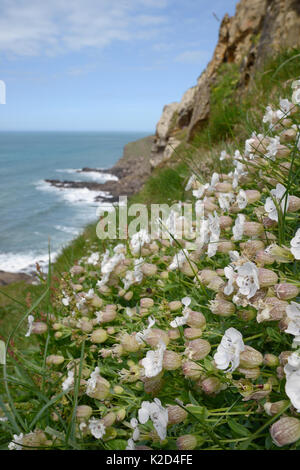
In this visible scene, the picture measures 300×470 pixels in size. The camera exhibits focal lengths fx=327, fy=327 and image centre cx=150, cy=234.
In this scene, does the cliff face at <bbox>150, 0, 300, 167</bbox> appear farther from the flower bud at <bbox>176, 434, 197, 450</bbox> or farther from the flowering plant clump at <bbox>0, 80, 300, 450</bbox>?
the flower bud at <bbox>176, 434, 197, 450</bbox>

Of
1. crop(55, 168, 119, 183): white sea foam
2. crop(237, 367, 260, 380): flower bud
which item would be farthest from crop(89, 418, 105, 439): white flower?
crop(55, 168, 119, 183): white sea foam

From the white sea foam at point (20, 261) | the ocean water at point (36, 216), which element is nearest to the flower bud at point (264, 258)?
the ocean water at point (36, 216)

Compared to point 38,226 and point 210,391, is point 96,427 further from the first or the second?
point 38,226

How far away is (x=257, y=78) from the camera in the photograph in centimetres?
501

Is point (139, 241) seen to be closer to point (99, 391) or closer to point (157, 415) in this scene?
→ point (99, 391)

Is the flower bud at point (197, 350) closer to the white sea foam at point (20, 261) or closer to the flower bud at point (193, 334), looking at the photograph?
the flower bud at point (193, 334)

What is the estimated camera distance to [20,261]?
45.2 feet

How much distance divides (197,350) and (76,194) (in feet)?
80.3

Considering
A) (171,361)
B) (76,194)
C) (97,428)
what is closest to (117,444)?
(97,428)

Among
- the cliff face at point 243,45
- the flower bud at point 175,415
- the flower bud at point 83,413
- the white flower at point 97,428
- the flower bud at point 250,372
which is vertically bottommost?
the white flower at point 97,428

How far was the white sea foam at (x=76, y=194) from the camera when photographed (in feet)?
72.9

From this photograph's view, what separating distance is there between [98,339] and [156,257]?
570 mm

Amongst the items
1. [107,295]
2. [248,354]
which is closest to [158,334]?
[248,354]

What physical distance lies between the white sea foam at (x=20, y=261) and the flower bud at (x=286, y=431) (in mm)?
12133
